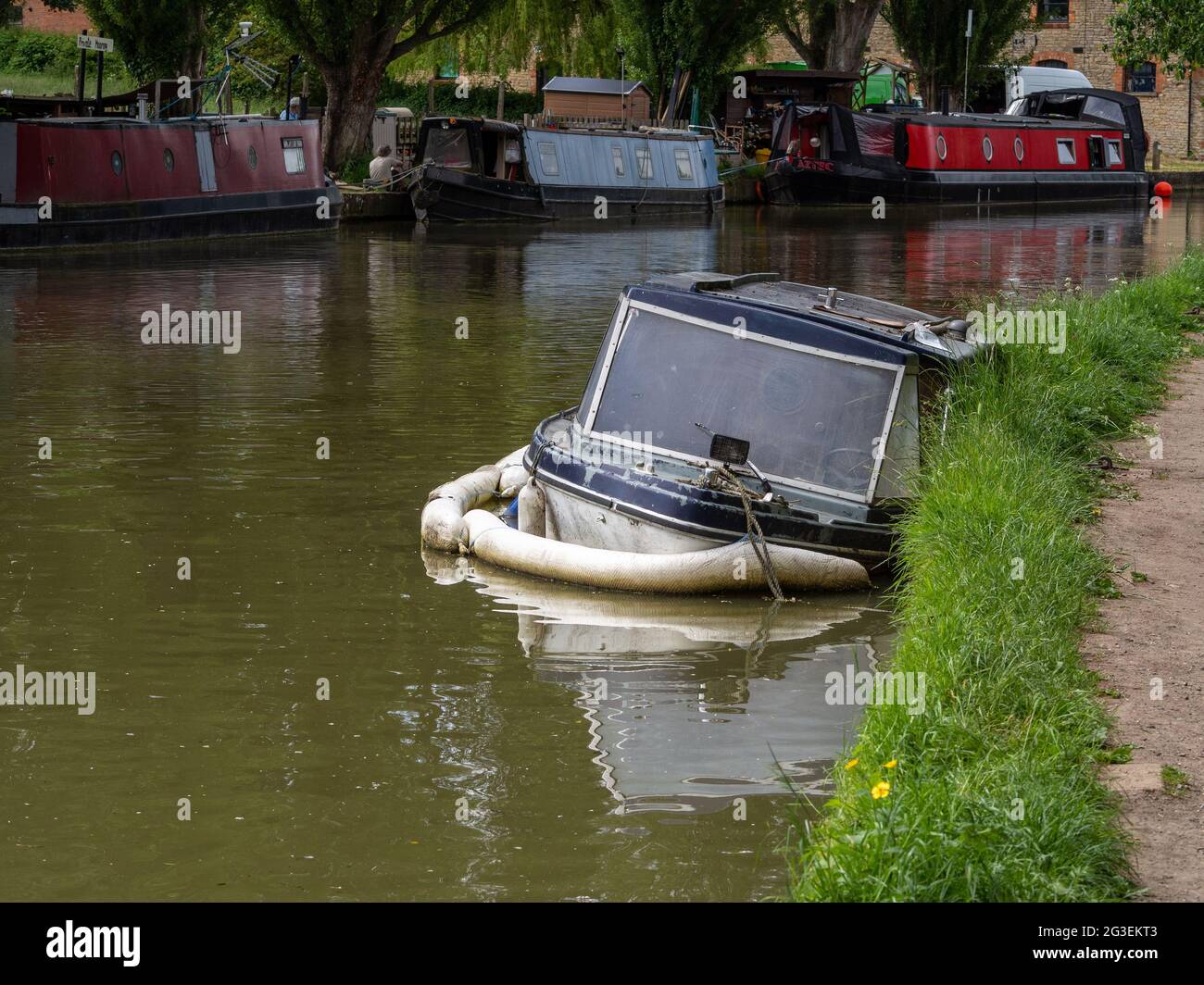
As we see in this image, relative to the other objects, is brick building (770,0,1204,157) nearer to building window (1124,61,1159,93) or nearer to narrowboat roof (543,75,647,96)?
building window (1124,61,1159,93)

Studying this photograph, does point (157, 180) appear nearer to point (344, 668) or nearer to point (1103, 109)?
point (344, 668)

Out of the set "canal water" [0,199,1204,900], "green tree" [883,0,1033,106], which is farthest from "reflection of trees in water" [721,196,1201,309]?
"canal water" [0,199,1204,900]

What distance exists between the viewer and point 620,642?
336 inches

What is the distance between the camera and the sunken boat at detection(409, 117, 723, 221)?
115 feet

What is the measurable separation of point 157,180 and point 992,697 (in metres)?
25.2

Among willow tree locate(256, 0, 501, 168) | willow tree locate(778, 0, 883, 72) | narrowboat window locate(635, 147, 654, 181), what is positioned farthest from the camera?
willow tree locate(778, 0, 883, 72)

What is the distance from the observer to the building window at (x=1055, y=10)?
58.7 m

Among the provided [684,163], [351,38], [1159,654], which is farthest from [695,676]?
[684,163]

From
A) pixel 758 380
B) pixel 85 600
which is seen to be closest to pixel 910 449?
pixel 758 380

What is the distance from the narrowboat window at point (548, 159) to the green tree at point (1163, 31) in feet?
42.0

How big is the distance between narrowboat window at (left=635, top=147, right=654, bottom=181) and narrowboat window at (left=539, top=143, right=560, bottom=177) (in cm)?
217

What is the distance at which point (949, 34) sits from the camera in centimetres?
4909

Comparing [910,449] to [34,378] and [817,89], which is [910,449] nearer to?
[34,378]

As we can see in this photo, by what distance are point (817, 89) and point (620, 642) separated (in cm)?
4079
